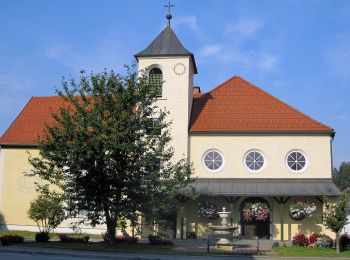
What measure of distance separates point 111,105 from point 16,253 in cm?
761

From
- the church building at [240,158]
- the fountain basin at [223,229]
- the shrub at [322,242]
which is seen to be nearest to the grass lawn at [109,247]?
the fountain basin at [223,229]

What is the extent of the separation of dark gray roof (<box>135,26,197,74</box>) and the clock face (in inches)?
28.9

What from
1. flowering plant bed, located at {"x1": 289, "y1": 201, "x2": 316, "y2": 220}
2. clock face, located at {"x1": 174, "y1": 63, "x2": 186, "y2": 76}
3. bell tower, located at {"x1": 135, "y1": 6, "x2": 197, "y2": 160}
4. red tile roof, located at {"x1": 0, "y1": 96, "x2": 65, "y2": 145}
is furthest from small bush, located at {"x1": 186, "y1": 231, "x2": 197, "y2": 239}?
red tile roof, located at {"x1": 0, "y1": 96, "x2": 65, "y2": 145}

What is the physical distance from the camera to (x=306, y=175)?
1224 inches

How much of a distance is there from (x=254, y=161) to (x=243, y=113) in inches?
139

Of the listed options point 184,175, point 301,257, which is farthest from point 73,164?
point 301,257

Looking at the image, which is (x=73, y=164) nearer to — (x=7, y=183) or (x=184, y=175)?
(x=184, y=175)

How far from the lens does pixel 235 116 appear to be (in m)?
33.1

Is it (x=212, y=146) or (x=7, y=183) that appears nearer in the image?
(x=212, y=146)

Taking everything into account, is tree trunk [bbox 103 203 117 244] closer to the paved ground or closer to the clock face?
the paved ground

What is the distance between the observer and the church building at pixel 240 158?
3038 centimetres

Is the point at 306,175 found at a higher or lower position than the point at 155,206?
higher

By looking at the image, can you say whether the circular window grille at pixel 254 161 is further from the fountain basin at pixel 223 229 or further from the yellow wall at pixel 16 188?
the yellow wall at pixel 16 188

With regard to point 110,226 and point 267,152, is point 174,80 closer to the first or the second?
point 267,152
